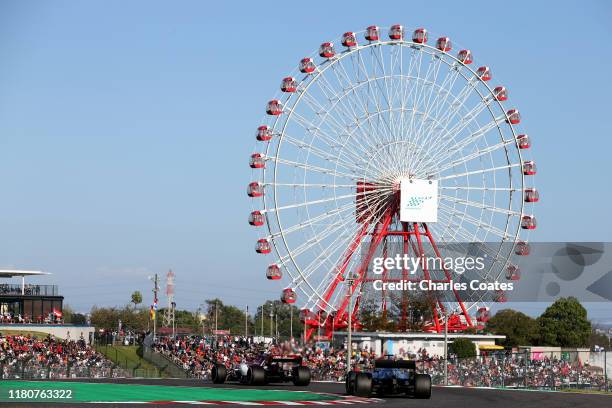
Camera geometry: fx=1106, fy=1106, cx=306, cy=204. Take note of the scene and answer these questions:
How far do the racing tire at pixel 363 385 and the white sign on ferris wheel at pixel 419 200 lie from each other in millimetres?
37662

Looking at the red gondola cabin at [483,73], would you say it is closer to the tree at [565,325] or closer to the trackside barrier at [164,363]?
the trackside barrier at [164,363]

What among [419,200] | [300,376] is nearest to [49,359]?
[300,376]

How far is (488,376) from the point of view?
5016 centimetres

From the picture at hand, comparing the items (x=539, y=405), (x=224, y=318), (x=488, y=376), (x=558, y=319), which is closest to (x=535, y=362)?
(x=488, y=376)

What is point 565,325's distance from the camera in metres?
120

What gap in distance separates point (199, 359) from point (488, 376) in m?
22.3

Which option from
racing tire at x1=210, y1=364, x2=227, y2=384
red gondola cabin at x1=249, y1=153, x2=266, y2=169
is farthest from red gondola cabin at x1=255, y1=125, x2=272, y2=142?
racing tire at x1=210, y1=364, x2=227, y2=384

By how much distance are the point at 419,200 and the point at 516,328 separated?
165ft

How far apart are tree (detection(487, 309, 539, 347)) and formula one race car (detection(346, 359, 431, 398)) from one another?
265 feet

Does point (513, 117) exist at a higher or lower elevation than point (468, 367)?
higher

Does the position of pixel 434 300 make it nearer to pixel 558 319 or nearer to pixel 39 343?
pixel 39 343

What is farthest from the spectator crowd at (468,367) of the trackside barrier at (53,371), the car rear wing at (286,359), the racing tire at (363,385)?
the racing tire at (363,385)

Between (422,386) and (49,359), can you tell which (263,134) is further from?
(422,386)

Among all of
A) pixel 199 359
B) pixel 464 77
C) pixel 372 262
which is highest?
pixel 464 77
